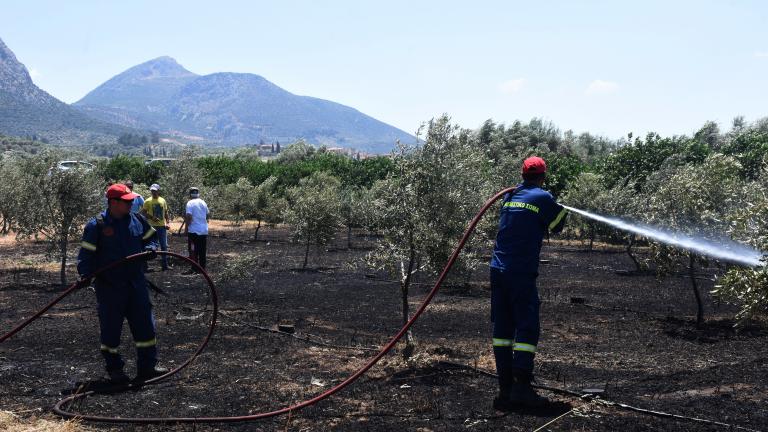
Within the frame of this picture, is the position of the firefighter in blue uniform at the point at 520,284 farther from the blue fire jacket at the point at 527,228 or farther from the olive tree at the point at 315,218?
the olive tree at the point at 315,218

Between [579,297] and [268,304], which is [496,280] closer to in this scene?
[268,304]

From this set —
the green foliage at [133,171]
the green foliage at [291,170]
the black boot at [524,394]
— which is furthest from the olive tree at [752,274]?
the green foliage at [133,171]

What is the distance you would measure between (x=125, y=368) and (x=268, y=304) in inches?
225

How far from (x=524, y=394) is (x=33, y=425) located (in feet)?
15.2

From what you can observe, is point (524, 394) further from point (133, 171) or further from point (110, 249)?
point (133, 171)

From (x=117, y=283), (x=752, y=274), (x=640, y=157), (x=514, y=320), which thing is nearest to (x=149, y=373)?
(x=117, y=283)

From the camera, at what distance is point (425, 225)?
9.47 metres

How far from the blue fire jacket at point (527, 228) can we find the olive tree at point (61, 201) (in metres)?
11.4

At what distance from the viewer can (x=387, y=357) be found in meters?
9.37

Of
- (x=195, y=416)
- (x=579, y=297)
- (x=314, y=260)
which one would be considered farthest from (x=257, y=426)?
(x=314, y=260)

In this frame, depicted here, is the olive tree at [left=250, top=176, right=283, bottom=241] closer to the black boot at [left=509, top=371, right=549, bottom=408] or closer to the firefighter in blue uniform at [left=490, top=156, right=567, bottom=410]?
the firefighter in blue uniform at [left=490, top=156, right=567, bottom=410]

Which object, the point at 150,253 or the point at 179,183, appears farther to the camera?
the point at 179,183

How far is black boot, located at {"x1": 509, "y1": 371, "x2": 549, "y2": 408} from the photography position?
6727 millimetres

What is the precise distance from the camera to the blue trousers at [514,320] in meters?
6.81
